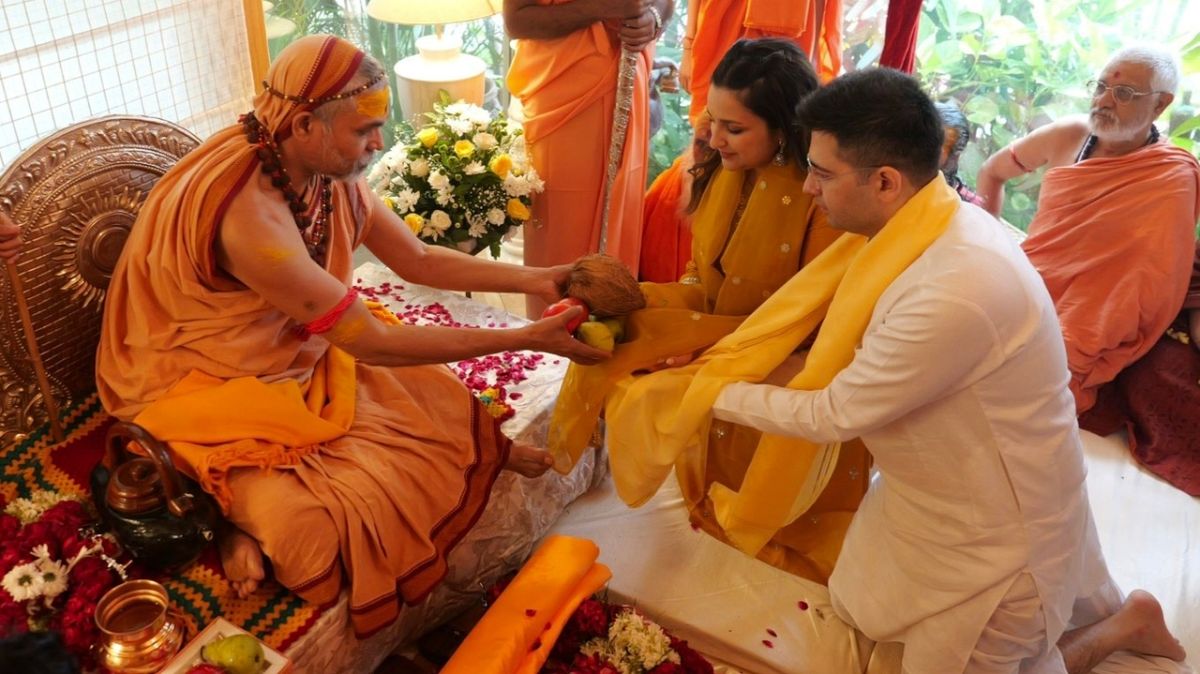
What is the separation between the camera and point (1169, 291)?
3.70m

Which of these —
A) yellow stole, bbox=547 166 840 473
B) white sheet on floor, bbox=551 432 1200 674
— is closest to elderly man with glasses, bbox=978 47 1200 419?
white sheet on floor, bbox=551 432 1200 674

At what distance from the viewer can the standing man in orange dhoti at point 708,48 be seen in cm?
398

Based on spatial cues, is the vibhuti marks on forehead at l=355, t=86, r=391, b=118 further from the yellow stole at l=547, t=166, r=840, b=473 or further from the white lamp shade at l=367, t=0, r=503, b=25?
the white lamp shade at l=367, t=0, r=503, b=25

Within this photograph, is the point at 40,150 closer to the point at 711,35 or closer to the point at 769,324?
the point at 769,324

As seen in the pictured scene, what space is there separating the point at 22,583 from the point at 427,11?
9.16 ft

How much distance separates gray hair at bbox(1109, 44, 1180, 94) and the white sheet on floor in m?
1.45

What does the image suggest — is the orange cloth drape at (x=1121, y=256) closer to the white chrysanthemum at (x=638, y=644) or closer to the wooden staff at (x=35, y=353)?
the white chrysanthemum at (x=638, y=644)

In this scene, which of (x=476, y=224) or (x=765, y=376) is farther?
(x=476, y=224)

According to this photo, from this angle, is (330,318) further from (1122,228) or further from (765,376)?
(1122,228)

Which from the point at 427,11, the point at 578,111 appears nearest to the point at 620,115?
the point at 578,111

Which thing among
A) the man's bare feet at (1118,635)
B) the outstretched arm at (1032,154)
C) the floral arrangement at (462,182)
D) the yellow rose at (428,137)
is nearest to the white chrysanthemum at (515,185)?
the floral arrangement at (462,182)

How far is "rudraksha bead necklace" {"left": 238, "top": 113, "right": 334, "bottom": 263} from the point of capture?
2.39 meters

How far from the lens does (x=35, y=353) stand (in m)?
2.53

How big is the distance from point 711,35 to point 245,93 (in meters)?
1.90
